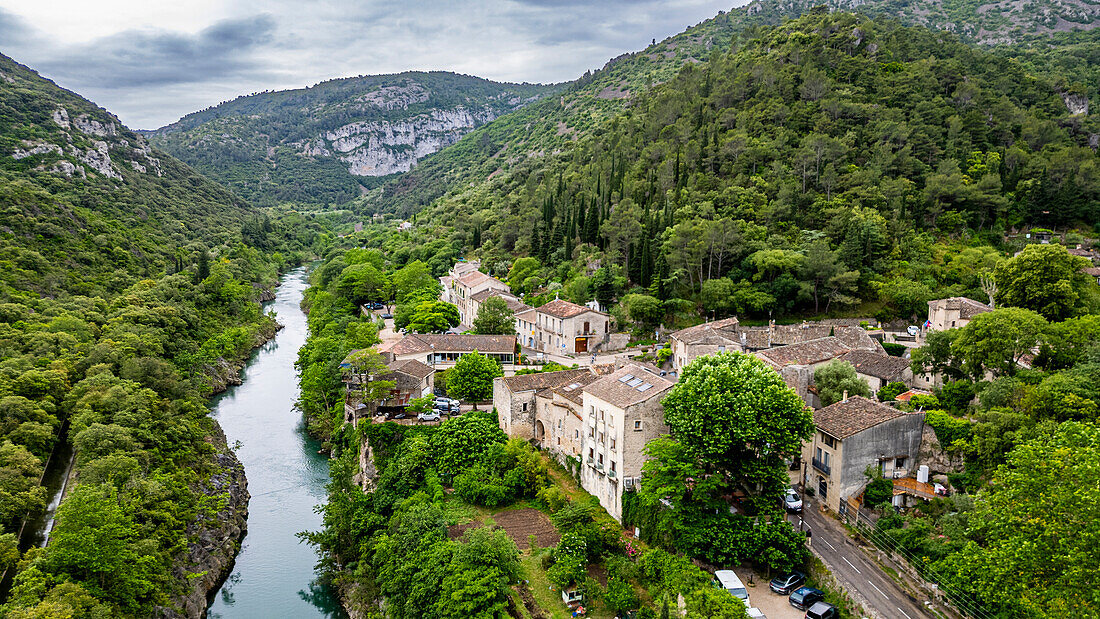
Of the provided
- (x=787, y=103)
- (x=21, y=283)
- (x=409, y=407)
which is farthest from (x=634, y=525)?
(x=787, y=103)


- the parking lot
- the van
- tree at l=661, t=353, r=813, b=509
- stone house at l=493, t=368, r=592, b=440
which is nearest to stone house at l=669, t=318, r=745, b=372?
stone house at l=493, t=368, r=592, b=440

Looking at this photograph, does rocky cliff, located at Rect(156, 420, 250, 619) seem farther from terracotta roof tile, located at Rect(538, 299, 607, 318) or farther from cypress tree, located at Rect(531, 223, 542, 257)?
cypress tree, located at Rect(531, 223, 542, 257)

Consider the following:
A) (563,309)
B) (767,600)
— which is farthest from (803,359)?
(563,309)

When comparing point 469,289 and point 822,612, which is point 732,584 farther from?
point 469,289

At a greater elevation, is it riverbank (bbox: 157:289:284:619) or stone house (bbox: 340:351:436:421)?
stone house (bbox: 340:351:436:421)

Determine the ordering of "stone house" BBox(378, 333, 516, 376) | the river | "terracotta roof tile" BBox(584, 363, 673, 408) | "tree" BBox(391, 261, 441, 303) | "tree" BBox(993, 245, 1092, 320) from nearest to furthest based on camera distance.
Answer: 1. "terracotta roof tile" BBox(584, 363, 673, 408)
2. the river
3. "tree" BBox(993, 245, 1092, 320)
4. "stone house" BBox(378, 333, 516, 376)
5. "tree" BBox(391, 261, 441, 303)
